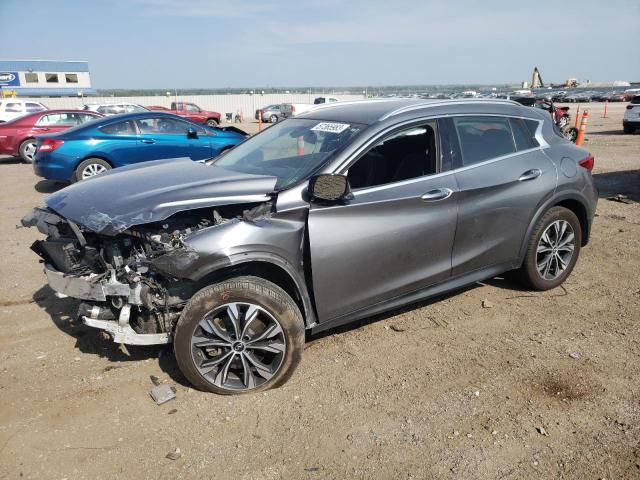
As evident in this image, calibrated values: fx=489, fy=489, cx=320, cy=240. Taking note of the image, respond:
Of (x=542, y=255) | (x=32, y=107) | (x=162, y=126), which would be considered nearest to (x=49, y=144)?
(x=162, y=126)

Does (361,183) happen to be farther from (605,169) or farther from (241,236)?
(605,169)

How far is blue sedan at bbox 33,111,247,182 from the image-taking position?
898 cm

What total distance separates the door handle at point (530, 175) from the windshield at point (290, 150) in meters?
1.54

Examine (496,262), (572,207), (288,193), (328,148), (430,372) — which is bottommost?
(430,372)

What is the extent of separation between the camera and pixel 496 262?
4188 mm

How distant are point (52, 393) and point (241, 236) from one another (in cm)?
168

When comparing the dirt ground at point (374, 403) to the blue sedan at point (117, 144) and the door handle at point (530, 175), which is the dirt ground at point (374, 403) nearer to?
the door handle at point (530, 175)

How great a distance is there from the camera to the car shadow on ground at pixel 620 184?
8502mm

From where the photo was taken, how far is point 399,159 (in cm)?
381

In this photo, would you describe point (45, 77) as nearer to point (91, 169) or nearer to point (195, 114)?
point (195, 114)

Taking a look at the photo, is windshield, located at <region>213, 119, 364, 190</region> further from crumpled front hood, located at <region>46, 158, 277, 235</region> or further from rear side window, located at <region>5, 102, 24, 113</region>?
rear side window, located at <region>5, 102, 24, 113</region>

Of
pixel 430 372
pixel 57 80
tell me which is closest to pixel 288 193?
pixel 430 372

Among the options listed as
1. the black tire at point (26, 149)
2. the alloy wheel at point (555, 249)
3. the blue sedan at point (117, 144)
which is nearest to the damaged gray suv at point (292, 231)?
the alloy wheel at point (555, 249)

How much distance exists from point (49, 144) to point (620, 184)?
10719 millimetres
